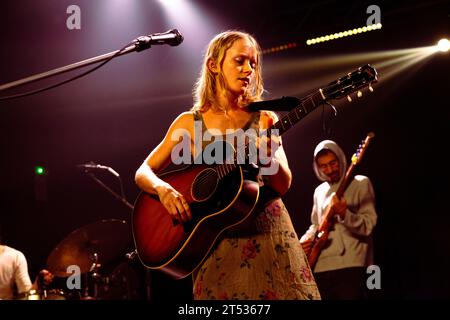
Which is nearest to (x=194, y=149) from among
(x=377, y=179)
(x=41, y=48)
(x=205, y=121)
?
(x=205, y=121)

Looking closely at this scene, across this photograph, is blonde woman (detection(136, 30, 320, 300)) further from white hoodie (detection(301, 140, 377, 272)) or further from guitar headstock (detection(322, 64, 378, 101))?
white hoodie (detection(301, 140, 377, 272))

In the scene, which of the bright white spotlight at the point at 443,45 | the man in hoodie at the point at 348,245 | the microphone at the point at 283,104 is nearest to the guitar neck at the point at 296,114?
the microphone at the point at 283,104

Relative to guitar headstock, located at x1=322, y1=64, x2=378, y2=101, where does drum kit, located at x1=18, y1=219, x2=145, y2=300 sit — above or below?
below

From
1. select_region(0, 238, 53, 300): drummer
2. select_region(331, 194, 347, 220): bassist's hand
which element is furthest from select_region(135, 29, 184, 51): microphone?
select_region(0, 238, 53, 300): drummer

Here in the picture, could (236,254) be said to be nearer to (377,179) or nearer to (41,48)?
(377,179)

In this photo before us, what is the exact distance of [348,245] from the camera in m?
4.47

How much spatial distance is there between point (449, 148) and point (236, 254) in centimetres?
459

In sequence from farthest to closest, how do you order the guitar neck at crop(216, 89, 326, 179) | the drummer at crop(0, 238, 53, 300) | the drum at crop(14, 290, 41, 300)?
the drummer at crop(0, 238, 53, 300) → the drum at crop(14, 290, 41, 300) → the guitar neck at crop(216, 89, 326, 179)

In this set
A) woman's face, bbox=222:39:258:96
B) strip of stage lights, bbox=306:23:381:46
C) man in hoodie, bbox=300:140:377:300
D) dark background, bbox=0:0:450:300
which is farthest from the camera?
strip of stage lights, bbox=306:23:381:46

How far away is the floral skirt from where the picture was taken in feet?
6.59

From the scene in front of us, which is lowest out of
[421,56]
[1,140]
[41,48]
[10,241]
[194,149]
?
[10,241]

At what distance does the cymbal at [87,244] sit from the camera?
5.29m

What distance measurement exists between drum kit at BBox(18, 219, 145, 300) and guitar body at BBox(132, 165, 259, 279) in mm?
2867

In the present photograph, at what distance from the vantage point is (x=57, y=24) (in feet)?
20.0
